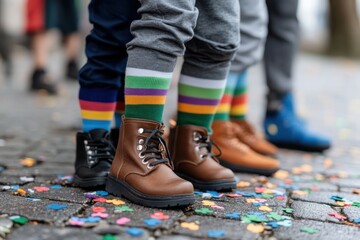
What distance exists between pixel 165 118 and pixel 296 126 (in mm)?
1353

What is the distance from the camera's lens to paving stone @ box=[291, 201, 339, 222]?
207cm

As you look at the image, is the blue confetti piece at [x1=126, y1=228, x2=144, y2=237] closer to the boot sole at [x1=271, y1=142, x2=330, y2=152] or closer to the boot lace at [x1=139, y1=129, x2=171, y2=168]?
the boot lace at [x1=139, y1=129, x2=171, y2=168]

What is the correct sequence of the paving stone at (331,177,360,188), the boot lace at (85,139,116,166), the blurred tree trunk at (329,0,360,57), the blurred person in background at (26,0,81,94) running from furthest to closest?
the blurred tree trunk at (329,0,360,57) → the blurred person in background at (26,0,81,94) → the paving stone at (331,177,360,188) → the boot lace at (85,139,116,166)

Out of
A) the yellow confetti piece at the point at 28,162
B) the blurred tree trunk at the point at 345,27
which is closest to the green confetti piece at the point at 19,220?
the yellow confetti piece at the point at 28,162

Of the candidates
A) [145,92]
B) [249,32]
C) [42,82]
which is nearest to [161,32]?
[145,92]

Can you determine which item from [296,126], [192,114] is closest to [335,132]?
[296,126]

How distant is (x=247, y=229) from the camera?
1856mm

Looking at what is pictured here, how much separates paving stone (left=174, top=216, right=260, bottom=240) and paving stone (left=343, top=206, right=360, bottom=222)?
46 centimetres

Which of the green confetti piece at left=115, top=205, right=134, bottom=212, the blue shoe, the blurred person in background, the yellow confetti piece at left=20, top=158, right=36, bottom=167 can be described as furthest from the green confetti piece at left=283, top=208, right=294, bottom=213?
the blurred person in background

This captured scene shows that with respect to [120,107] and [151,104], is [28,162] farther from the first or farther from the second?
[151,104]

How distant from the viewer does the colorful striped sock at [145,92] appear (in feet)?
6.75

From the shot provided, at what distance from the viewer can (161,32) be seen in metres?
2.02

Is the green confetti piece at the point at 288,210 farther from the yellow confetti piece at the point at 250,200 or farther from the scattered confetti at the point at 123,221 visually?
the scattered confetti at the point at 123,221

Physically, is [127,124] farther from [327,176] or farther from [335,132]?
[335,132]
